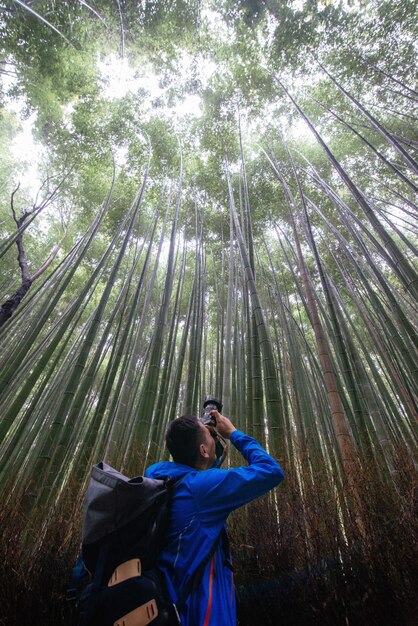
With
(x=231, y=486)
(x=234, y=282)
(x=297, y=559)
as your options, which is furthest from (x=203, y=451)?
(x=234, y=282)

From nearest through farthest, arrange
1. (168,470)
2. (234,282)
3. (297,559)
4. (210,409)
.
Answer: (168,470) < (297,559) < (210,409) < (234,282)

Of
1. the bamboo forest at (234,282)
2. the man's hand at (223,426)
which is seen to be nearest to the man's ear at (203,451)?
the man's hand at (223,426)

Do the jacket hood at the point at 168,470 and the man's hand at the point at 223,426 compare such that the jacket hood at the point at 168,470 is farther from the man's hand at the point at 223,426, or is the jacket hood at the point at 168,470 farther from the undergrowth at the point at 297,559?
the undergrowth at the point at 297,559

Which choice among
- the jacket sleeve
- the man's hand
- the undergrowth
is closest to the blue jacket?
the jacket sleeve

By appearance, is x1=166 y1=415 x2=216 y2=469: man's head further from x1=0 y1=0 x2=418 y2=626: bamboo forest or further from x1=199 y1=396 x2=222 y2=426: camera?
x1=0 y1=0 x2=418 y2=626: bamboo forest

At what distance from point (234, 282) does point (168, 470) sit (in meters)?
2.75

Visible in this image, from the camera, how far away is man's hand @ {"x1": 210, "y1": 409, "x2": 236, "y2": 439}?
124 centimetres

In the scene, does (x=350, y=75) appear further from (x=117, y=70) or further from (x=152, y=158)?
(x=117, y=70)

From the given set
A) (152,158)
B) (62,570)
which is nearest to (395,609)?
(62,570)

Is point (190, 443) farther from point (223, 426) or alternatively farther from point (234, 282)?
point (234, 282)

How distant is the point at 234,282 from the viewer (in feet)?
11.9

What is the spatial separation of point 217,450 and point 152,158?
16.3 feet

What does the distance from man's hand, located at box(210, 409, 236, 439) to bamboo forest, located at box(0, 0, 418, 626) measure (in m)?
0.37

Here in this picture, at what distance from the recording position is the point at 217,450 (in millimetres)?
1298
